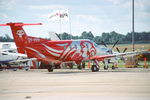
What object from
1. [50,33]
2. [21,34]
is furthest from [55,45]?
[50,33]

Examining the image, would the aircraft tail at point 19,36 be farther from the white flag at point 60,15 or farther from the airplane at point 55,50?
the white flag at point 60,15

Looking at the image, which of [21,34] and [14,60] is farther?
[14,60]

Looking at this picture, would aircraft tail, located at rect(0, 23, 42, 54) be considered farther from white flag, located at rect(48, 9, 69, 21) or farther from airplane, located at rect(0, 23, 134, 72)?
white flag, located at rect(48, 9, 69, 21)

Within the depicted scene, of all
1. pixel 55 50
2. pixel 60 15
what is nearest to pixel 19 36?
pixel 55 50

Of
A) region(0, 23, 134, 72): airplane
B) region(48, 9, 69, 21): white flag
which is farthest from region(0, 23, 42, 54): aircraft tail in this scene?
region(48, 9, 69, 21): white flag

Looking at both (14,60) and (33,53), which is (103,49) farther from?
(14,60)

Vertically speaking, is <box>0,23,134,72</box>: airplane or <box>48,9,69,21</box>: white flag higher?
<box>48,9,69,21</box>: white flag

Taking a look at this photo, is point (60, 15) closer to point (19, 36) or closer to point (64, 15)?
point (64, 15)

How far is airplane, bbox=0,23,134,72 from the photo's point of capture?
3141cm

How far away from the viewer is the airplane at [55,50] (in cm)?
3141

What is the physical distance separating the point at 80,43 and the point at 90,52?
4.43ft

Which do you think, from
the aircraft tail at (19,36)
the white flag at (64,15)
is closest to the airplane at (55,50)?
the aircraft tail at (19,36)

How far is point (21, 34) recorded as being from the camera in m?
31.5

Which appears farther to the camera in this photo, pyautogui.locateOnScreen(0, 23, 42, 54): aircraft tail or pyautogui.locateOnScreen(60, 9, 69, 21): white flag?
pyautogui.locateOnScreen(60, 9, 69, 21): white flag
